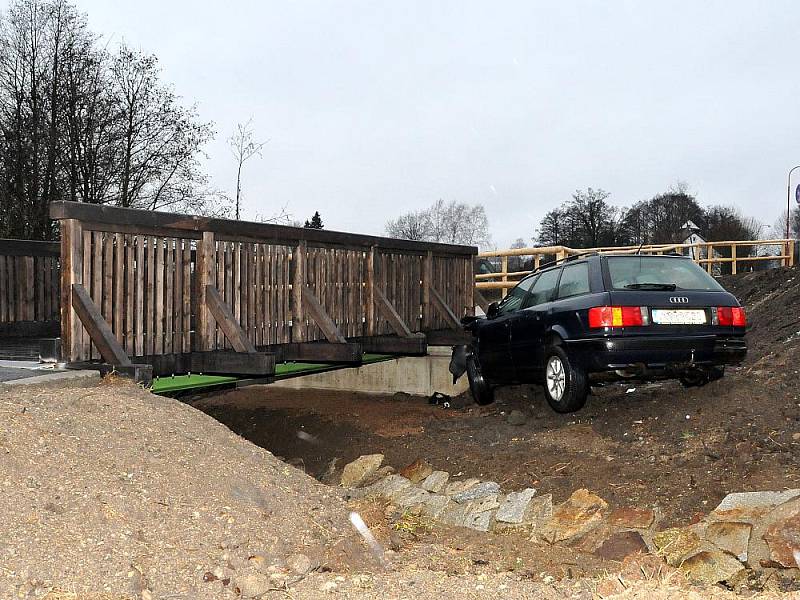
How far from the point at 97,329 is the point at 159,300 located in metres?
1.30

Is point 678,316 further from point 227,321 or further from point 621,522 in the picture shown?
point 227,321

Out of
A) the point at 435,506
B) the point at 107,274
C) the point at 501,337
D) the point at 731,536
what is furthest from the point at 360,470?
the point at 731,536

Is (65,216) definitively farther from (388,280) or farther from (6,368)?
(388,280)

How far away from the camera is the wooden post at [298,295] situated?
11758 mm

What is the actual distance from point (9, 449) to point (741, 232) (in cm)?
5980

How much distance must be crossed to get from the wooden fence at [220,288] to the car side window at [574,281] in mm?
3191

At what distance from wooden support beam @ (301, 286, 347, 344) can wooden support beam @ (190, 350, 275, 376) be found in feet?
6.12

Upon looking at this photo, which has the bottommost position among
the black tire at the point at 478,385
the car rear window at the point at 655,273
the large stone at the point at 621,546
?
the large stone at the point at 621,546

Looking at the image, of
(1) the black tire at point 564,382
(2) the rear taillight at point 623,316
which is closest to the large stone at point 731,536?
(2) the rear taillight at point 623,316

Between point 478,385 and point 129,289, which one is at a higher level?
point 129,289

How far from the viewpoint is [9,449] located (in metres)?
5.61

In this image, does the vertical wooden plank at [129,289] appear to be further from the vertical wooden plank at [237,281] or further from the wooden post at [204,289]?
the vertical wooden plank at [237,281]

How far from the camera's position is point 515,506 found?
7.27 metres

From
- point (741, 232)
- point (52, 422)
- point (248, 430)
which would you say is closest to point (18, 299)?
point (248, 430)
